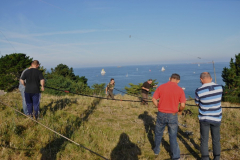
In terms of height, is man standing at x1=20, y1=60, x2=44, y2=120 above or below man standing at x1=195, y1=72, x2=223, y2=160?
above

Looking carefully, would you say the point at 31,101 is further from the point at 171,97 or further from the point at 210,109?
the point at 210,109

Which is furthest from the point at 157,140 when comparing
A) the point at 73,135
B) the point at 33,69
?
the point at 33,69

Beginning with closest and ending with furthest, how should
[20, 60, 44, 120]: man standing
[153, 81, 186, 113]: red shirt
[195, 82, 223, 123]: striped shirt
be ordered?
[195, 82, 223, 123]: striped shirt, [153, 81, 186, 113]: red shirt, [20, 60, 44, 120]: man standing

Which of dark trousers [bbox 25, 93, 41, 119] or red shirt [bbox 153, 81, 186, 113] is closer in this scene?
red shirt [bbox 153, 81, 186, 113]

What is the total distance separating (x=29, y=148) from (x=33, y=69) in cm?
214

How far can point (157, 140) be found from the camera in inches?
149

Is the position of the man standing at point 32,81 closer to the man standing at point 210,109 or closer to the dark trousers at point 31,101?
the dark trousers at point 31,101

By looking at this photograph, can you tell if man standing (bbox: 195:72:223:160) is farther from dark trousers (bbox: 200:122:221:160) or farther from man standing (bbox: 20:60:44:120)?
man standing (bbox: 20:60:44:120)

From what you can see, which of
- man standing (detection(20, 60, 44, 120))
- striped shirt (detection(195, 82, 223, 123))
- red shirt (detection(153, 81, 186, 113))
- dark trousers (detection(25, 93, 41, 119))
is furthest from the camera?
dark trousers (detection(25, 93, 41, 119))

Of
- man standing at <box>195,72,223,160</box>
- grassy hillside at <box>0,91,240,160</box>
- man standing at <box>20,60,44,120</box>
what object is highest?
man standing at <box>20,60,44,120</box>

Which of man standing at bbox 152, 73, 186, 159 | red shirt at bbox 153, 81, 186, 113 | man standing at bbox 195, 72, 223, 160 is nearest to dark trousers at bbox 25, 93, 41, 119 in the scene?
man standing at bbox 152, 73, 186, 159

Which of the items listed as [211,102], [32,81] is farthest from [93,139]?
[211,102]

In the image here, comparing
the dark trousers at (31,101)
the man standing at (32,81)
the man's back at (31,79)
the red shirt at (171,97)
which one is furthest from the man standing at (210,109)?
the dark trousers at (31,101)

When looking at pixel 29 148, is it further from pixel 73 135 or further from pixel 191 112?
pixel 191 112
